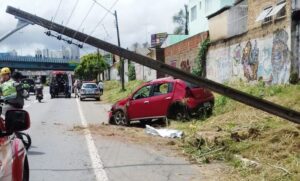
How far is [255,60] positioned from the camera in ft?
72.6

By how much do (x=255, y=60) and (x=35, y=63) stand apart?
274 ft

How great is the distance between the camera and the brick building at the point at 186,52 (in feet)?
102

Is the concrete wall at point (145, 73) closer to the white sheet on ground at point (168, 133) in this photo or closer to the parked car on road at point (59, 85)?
the parked car on road at point (59, 85)

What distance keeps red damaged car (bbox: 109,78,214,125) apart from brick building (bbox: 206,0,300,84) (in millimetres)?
3686

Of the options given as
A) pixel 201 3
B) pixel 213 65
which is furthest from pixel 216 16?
pixel 201 3

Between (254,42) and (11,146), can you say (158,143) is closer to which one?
(11,146)

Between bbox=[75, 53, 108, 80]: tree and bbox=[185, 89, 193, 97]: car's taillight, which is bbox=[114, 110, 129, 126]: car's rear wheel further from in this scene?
bbox=[75, 53, 108, 80]: tree

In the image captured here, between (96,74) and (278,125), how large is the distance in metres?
89.3

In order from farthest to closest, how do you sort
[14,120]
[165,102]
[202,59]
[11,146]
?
1. [202,59]
2. [165,102]
3. [11,146]
4. [14,120]

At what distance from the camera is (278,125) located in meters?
11.7

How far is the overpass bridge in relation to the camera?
89.2 meters

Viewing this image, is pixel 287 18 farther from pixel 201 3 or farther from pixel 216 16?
pixel 201 3

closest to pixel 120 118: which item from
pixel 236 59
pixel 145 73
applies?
pixel 236 59

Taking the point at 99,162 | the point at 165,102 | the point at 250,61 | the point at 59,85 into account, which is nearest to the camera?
the point at 99,162
